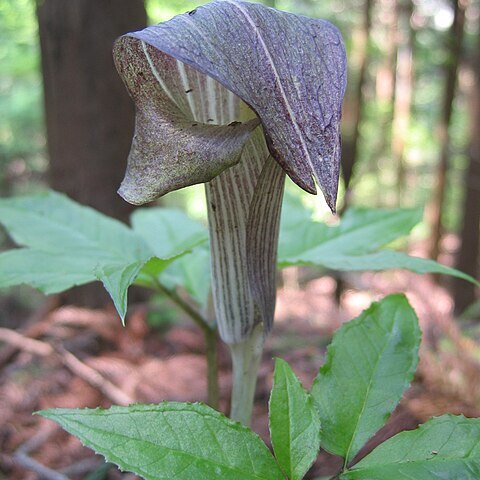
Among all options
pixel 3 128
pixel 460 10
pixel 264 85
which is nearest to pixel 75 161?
pixel 264 85

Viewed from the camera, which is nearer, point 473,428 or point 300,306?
point 473,428

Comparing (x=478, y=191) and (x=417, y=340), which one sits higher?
(x=417, y=340)

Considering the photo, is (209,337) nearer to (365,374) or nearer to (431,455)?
(365,374)

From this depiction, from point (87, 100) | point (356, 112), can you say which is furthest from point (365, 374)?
point (356, 112)

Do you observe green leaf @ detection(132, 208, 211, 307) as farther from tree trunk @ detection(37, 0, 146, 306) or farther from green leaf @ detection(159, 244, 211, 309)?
tree trunk @ detection(37, 0, 146, 306)

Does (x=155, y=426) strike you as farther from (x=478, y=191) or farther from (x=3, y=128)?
(x=3, y=128)

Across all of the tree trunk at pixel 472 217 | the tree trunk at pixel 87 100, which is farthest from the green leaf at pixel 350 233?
the tree trunk at pixel 472 217
